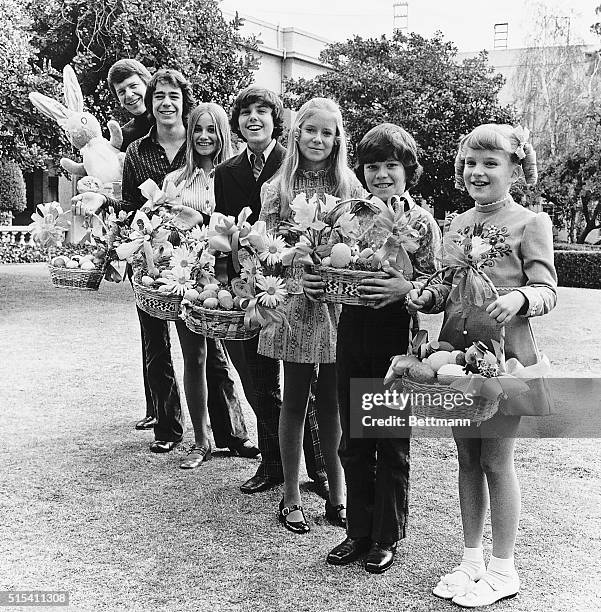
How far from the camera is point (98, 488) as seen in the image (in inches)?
152

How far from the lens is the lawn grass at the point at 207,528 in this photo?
9.07 ft

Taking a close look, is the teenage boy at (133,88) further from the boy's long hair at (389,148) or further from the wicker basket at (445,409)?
the wicker basket at (445,409)

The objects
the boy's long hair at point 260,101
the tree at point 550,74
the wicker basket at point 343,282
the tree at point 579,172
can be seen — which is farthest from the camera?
the tree at point 550,74

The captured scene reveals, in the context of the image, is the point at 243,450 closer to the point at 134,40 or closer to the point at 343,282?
the point at 343,282

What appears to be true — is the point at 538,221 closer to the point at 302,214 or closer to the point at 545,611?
the point at 302,214

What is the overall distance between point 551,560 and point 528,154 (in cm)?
162

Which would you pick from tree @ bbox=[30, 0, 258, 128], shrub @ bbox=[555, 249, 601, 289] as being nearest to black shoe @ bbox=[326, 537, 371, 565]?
tree @ bbox=[30, 0, 258, 128]

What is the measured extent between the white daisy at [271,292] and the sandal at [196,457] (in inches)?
57.4

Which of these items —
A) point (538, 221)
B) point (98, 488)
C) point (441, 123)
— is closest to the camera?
point (538, 221)

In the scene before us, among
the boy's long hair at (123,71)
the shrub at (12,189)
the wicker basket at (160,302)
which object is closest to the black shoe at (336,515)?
the wicker basket at (160,302)

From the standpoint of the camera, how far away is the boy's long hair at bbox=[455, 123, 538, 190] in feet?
8.65

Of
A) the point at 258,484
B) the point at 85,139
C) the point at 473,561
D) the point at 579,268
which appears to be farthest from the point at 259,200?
the point at 579,268

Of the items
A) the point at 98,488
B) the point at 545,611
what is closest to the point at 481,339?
the point at 545,611

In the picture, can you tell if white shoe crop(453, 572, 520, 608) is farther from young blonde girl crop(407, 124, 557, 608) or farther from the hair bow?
the hair bow
